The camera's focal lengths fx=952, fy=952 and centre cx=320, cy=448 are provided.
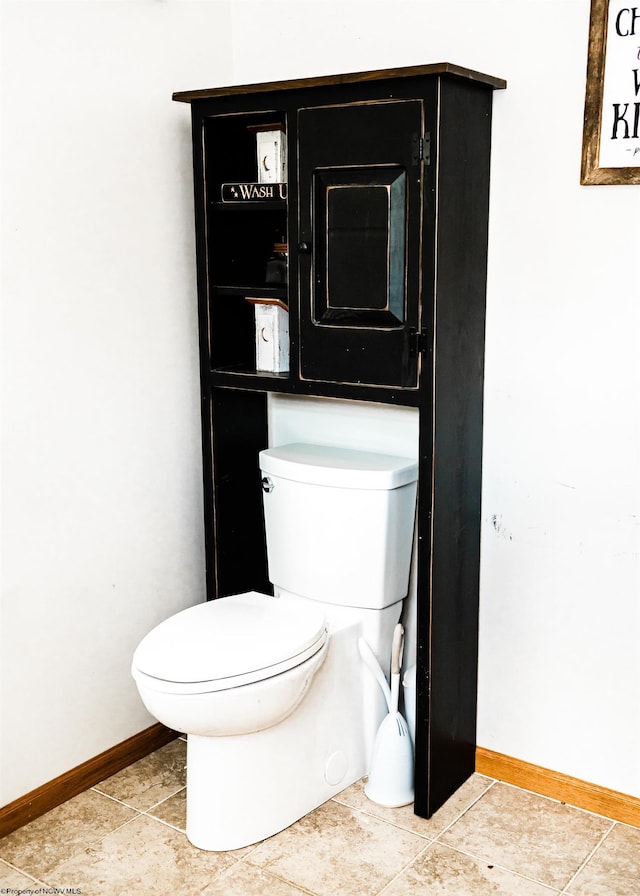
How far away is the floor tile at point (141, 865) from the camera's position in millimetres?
1930

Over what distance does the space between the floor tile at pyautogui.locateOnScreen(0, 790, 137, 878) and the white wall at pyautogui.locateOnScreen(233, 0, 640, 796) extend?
93cm

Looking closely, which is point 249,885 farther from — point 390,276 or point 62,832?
point 390,276

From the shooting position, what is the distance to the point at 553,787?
2238mm

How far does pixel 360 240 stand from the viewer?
201 cm

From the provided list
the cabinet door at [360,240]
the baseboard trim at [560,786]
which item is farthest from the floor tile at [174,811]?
the cabinet door at [360,240]

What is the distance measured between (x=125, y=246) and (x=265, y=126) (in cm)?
43

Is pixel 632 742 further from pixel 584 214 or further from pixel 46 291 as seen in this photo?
pixel 46 291

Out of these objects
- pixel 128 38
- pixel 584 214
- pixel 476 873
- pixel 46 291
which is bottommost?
pixel 476 873

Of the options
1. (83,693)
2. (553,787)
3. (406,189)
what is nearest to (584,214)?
(406,189)

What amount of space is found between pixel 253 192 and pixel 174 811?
4.74 ft

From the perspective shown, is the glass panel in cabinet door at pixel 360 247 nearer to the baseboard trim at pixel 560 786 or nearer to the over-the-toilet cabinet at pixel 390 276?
the over-the-toilet cabinet at pixel 390 276

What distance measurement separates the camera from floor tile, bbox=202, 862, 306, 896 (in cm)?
190

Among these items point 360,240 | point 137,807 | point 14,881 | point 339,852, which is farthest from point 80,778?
point 360,240

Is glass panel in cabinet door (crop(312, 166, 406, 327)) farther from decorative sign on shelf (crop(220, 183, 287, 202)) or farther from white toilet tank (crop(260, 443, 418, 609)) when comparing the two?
white toilet tank (crop(260, 443, 418, 609))
